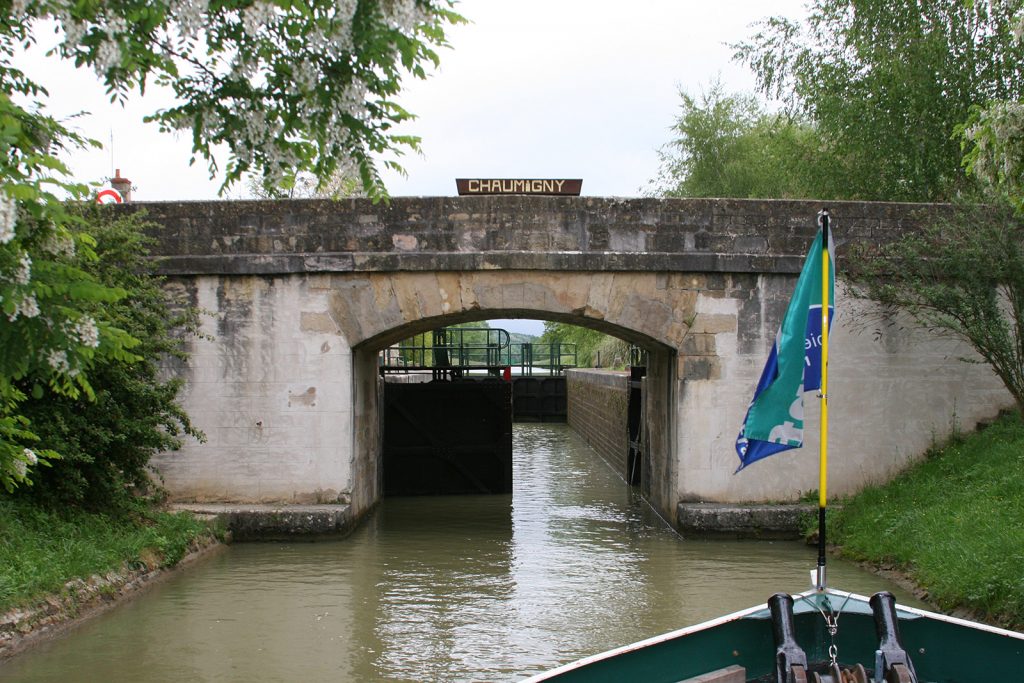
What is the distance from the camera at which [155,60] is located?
475cm

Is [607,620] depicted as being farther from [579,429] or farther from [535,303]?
[579,429]

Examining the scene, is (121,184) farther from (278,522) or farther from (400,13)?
(400,13)

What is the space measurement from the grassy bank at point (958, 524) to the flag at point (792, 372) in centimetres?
263

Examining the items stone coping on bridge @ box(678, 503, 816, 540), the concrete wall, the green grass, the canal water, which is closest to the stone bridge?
stone coping on bridge @ box(678, 503, 816, 540)

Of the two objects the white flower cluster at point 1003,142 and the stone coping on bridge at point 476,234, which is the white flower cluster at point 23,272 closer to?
the white flower cluster at point 1003,142

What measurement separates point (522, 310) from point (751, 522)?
11.8ft

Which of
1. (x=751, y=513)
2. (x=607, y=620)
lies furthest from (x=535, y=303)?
(x=607, y=620)

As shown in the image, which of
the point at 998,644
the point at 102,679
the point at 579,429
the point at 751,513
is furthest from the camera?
the point at 579,429

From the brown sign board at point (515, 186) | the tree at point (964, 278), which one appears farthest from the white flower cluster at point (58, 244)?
the tree at point (964, 278)

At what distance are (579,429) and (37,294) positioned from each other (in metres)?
28.0

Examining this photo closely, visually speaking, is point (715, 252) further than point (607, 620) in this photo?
Yes

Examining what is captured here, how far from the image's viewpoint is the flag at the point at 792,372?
7223mm

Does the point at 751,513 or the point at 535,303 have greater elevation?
the point at 535,303

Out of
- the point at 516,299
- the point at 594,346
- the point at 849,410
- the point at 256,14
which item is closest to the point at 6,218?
the point at 256,14
